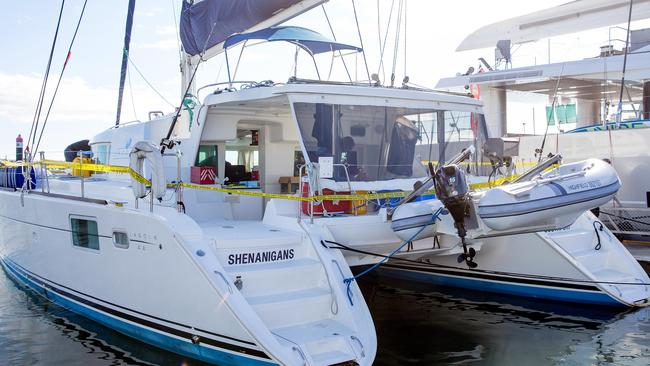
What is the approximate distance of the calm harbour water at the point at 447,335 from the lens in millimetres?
5613

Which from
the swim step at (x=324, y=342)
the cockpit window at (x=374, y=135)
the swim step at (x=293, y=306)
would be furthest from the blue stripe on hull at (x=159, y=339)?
the cockpit window at (x=374, y=135)

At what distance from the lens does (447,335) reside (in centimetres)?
633

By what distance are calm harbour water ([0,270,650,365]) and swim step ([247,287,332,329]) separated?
85cm

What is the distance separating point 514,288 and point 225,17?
5.21m

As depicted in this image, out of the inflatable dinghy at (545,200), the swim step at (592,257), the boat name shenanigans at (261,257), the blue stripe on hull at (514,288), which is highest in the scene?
the inflatable dinghy at (545,200)

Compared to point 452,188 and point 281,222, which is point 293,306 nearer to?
point 281,222

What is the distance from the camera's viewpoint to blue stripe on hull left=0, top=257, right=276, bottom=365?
4.65 metres

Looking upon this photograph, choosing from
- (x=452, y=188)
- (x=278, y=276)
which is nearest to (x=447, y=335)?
(x=452, y=188)

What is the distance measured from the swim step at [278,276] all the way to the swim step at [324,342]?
0.39 m

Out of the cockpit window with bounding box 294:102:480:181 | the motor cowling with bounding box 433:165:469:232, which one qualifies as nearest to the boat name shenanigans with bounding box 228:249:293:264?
the cockpit window with bounding box 294:102:480:181

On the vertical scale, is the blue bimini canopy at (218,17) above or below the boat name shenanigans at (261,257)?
above

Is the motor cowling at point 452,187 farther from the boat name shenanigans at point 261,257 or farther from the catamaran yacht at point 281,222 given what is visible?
the boat name shenanigans at point 261,257

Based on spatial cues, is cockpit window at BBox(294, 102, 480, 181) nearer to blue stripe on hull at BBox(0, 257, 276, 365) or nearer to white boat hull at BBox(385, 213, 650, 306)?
white boat hull at BBox(385, 213, 650, 306)

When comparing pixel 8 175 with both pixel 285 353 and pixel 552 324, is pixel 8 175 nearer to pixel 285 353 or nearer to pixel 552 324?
pixel 285 353
